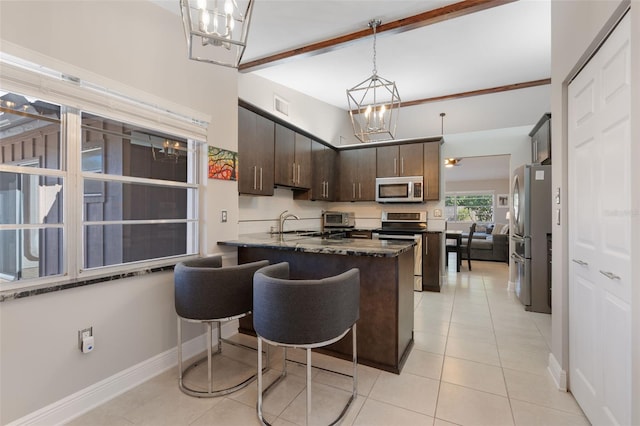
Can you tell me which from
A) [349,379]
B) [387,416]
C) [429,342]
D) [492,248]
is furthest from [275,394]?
[492,248]

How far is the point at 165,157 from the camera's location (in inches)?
96.2

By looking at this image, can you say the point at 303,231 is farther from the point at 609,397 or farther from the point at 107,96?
the point at 609,397

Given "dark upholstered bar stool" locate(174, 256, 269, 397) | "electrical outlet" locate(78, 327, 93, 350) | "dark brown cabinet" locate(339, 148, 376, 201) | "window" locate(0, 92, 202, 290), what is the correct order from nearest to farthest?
"window" locate(0, 92, 202, 290) → "electrical outlet" locate(78, 327, 93, 350) → "dark upholstered bar stool" locate(174, 256, 269, 397) → "dark brown cabinet" locate(339, 148, 376, 201)

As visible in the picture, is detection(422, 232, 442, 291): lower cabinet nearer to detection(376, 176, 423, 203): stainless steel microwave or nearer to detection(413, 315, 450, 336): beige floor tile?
detection(376, 176, 423, 203): stainless steel microwave

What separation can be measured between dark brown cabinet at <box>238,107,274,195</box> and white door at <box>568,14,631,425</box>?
2.75 metres

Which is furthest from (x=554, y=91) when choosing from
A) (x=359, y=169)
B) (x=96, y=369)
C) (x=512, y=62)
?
(x=96, y=369)

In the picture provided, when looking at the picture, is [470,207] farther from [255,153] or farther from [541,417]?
[541,417]

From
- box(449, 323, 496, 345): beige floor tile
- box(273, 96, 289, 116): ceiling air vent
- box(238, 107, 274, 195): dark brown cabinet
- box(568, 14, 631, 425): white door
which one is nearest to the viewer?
box(568, 14, 631, 425): white door

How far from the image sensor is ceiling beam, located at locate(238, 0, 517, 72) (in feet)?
7.79

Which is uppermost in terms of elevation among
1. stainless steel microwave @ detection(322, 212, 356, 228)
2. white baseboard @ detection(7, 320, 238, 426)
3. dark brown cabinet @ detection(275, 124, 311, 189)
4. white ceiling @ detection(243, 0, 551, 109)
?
white ceiling @ detection(243, 0, 551, 109)

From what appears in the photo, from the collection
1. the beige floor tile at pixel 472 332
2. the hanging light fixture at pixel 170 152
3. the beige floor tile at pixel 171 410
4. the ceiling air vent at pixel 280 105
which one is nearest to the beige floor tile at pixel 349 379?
the beige floor tile at pixel 171 410

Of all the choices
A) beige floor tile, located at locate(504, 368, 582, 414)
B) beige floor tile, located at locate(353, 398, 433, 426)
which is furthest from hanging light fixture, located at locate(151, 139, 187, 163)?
beige floor tile, located at locate(504, 368, 582, 414)

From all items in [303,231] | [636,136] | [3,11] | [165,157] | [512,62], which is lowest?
[303,231]

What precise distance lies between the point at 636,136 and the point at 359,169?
4066 millimetres
